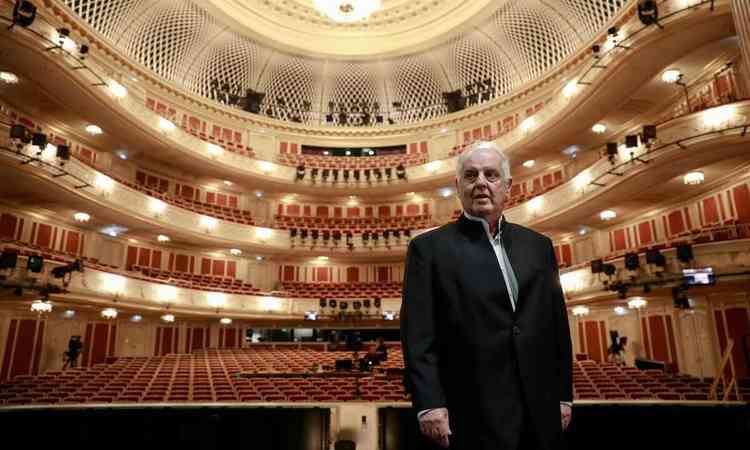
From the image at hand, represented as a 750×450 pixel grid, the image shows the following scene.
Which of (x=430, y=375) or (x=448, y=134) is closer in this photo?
(x=430, y=375)

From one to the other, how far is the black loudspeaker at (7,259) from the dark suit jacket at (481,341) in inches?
495

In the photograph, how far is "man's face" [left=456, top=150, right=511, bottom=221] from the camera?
5.28ft

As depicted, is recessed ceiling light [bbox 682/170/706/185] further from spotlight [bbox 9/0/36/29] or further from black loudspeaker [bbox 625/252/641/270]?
spotlight [bbox 9/0/36/29]

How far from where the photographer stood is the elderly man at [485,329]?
1388 millimetres

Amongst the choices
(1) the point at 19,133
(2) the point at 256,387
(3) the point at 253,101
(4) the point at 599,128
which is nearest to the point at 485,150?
(2) the point at 256,387

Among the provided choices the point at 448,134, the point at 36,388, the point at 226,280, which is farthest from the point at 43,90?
the point at 448,134

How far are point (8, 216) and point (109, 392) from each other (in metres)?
10.5

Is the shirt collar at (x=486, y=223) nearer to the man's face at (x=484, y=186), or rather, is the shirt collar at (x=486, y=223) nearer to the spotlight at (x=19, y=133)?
the man's face at (x=484, y=186)

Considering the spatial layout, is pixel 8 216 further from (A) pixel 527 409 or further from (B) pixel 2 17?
(A) pixel 527 409

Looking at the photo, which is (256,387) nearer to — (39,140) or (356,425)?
(356,425)

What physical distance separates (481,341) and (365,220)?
25.9 m

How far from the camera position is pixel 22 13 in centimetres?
1118

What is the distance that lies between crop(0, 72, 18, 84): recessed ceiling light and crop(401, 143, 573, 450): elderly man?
56.7 ft

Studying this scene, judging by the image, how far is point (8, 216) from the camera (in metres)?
15.1
